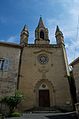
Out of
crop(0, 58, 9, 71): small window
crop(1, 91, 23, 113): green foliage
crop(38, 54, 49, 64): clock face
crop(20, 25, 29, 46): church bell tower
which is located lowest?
crop(1, 91, 23, 113): green foliage

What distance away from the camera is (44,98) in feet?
66.5

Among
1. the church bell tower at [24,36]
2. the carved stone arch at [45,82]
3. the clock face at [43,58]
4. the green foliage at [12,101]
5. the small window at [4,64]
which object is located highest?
the church bell tower at [24,36]

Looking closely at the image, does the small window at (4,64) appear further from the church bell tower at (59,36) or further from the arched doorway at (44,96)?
the church bell tower at (59,36)

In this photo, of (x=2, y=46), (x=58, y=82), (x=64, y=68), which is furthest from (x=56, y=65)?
(x=2, y=46)

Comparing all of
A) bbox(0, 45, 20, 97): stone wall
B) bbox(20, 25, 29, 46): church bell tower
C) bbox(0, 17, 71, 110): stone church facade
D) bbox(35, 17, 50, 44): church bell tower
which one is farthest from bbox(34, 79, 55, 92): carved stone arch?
bbox(35, 17, 50, 44): church bell tower

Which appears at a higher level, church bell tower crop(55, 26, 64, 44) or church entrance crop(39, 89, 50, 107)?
church bell tower crop(55, 26, 64, 44)

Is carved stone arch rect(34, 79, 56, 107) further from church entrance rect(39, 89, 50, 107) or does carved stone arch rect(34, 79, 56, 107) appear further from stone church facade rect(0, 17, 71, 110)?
church entrance rect(39, 89, 50, 107)

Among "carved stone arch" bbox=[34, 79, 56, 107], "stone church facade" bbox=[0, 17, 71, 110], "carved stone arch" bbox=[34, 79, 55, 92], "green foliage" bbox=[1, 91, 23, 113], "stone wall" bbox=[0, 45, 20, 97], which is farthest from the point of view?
"carved stone arch" bbox=[34, 79, 55, 92]

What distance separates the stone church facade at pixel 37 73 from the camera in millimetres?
16719

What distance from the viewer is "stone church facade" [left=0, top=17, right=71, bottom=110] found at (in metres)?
16.7

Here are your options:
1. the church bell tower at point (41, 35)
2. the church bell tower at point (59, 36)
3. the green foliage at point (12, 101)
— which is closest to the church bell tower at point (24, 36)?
the church bell tower at point (41, 35)

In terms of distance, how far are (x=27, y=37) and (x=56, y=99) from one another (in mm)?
13212

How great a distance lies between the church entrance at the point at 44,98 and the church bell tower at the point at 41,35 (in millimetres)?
10839

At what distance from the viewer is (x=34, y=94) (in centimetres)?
2003
